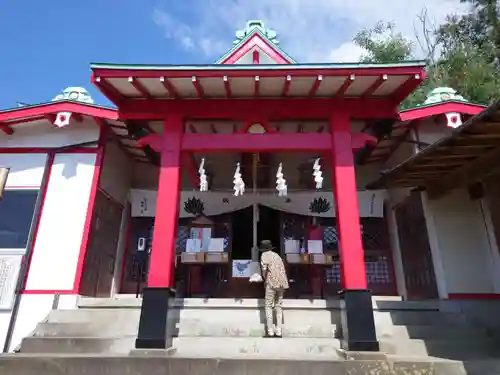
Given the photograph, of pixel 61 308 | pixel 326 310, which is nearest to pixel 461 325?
pixel 326 310

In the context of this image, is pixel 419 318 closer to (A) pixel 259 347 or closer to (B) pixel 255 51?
(A) pixel 259 347

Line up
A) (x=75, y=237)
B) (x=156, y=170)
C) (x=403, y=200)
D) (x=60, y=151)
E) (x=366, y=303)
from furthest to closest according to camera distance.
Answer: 1. (x=156, y=170)
2. (x=403, y=200)
3. (x=60, y=151)
4. (x=75, y=237)
5. (x=366, y=303)

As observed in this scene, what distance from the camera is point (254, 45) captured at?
8672mm

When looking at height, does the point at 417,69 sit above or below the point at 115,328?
above

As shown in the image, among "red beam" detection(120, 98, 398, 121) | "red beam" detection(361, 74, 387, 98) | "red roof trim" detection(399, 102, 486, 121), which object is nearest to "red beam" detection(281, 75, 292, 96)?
"red beam" detection(120, 98, 398, 121)

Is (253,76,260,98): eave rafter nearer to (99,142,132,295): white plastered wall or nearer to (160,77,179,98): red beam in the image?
(160,77,179,98): red beam

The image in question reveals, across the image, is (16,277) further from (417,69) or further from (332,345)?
(417,69)

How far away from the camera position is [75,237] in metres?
7.20

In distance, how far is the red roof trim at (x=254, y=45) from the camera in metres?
8.62

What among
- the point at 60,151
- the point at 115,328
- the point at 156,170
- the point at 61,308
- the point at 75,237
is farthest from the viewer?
the point at 156,170

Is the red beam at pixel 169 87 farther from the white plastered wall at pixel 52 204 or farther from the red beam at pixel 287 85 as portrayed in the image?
the white plastered wall at pixel 52 204

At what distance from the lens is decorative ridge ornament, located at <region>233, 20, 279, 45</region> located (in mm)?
8859

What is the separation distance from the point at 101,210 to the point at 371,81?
21.1ft

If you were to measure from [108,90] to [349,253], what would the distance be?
523cm
